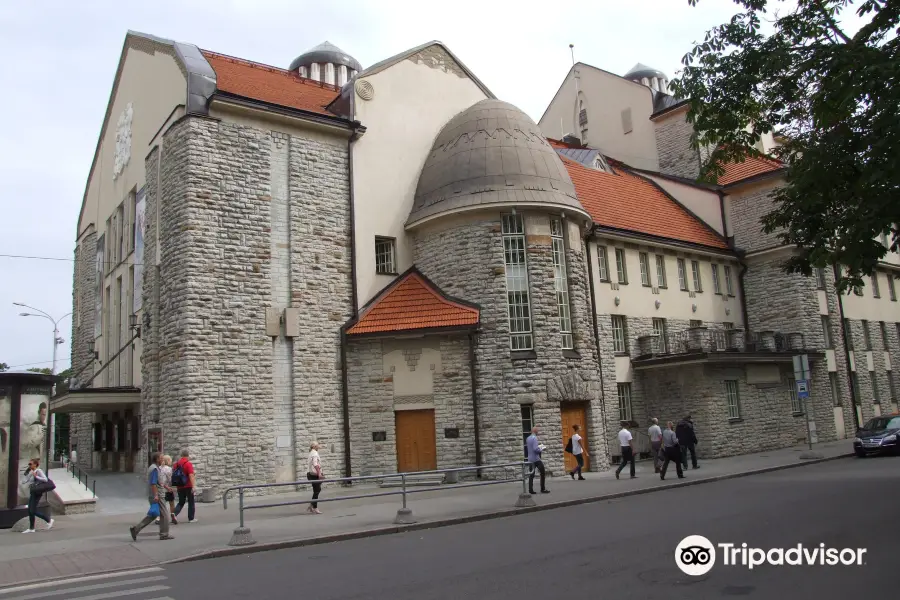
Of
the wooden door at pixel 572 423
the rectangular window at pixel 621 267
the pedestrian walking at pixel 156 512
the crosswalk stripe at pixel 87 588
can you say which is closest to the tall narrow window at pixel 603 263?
the rectangular window at pixel 621 267

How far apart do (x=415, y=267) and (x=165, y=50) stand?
10119 mm

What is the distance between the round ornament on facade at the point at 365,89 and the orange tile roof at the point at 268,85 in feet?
3.98

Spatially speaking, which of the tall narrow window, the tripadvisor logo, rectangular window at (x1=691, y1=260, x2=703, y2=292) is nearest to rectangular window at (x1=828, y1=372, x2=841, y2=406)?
rectangular window at (x1=691, y1=260, x2=703, y2=292)

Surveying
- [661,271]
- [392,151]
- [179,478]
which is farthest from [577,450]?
[661,271]

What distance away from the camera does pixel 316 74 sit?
36.6 m

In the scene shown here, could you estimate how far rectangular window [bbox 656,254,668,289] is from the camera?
2847 centimetres

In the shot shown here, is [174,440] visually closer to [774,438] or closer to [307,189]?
[307,189]

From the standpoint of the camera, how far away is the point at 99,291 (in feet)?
94.7

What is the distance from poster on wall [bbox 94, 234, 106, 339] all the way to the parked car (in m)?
27.3

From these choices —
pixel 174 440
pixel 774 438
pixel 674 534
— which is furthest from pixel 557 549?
pixel 774 438

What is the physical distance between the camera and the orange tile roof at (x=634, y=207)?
92.7 feet

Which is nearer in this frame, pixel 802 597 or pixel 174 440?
pixel 802 597

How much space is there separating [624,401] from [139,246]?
17253 mm

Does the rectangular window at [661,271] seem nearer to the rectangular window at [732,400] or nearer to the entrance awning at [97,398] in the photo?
the rectangular window at [732,400]
